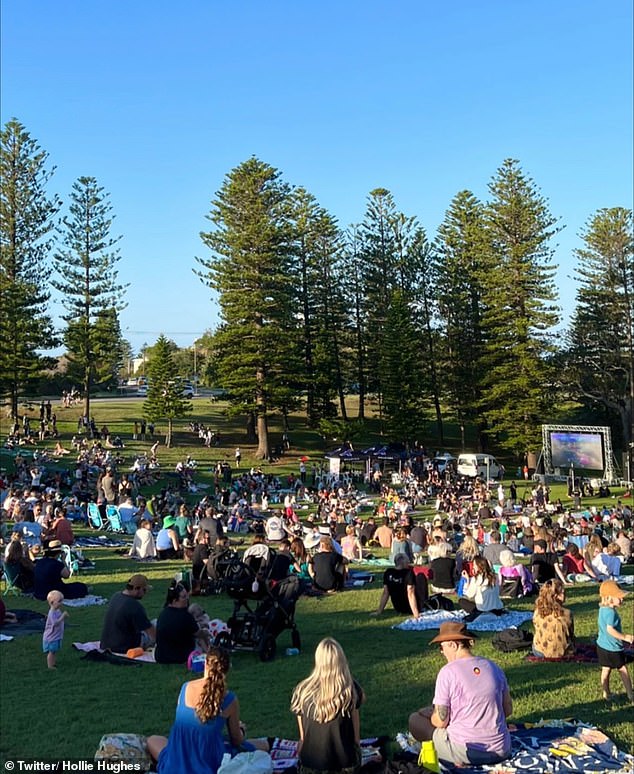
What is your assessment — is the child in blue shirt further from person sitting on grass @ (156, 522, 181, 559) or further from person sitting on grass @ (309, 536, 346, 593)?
person sitting on grass @ (156, 522, 181, 559)

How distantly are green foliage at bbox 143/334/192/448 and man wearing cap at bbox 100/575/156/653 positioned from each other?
29.0 m

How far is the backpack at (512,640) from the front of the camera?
7.76 metres

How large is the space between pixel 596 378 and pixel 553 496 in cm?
1441

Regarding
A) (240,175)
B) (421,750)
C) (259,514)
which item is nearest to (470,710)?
(421,750)

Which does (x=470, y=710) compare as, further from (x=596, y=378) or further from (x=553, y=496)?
(x=596, y=378)

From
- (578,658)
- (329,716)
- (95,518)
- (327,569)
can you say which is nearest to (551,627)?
(578,658)

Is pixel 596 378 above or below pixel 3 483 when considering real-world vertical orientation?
above

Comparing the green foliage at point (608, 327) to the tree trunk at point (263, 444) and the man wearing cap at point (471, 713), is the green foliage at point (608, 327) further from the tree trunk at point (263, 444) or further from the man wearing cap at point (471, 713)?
the man wearing cap at point (471, 713)

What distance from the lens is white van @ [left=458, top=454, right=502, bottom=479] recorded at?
111 feet

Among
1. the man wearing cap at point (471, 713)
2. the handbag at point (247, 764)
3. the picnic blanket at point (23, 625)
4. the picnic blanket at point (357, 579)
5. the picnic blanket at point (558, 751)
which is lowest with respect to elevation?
the picnic blanket at point (357, 579)

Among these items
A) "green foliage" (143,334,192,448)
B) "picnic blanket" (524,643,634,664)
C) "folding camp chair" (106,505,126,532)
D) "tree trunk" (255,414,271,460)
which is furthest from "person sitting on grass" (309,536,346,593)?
"green foliage" (143,334,192,448)

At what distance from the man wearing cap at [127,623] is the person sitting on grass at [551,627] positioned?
3.77 metres

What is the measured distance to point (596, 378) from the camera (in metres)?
41.5

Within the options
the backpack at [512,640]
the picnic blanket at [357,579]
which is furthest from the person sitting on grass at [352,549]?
the backpack at [512,640]
